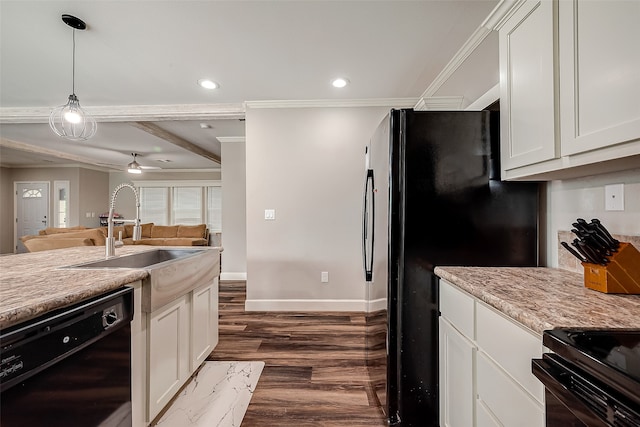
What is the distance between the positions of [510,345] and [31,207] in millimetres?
10984

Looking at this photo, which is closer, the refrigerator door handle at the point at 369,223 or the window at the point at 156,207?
the refrigerator door handle at the point at 369,223

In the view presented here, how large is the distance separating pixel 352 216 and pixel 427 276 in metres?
1.78

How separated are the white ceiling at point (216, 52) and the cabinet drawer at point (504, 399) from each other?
201cm

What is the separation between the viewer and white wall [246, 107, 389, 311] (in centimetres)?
323

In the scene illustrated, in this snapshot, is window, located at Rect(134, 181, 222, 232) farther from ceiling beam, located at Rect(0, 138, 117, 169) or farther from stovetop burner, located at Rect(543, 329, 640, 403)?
stovetop burner, located at Rect(543, 329, 640, 403)

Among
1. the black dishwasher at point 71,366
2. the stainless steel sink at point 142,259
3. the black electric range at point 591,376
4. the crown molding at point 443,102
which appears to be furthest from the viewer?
the crown molding at point 443,102

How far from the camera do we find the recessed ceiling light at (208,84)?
2689mm

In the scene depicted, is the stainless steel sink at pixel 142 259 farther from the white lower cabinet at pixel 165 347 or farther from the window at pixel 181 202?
the window at pixel 181 202

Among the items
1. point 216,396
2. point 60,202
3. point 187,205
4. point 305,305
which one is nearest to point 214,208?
point 187,205

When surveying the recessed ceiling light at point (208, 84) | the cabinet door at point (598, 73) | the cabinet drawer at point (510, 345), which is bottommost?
the cabinet drawer at point (510, 345)

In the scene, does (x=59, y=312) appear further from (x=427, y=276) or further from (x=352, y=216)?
(x=352, y=216)

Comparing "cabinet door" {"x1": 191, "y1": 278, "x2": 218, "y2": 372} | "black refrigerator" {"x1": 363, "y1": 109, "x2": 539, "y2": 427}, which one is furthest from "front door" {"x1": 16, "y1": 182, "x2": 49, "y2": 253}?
"black refrigerator" {"x1": 363, "y1": 109, "x2": 539, "y2": 427}

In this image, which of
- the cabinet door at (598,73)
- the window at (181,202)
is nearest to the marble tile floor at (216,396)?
the cabinet door at (598,73)

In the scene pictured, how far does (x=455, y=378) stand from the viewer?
1271mm
